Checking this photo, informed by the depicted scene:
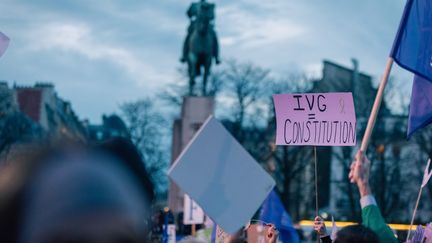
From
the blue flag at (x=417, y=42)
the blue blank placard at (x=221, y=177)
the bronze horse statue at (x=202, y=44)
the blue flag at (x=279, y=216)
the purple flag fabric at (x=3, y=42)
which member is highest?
the bronze horse statue at (x=202, y=44)

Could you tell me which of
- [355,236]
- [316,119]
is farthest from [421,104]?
[355,236]

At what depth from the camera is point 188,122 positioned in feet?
74.0

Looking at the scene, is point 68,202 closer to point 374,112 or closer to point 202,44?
point 374,112

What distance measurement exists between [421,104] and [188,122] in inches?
607

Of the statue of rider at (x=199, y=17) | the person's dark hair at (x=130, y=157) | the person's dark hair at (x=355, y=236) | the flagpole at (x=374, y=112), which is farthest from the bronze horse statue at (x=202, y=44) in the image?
the person's dark hair at (x=130, y=157)

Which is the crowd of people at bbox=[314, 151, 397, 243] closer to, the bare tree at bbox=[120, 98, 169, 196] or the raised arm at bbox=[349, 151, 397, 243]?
the raised arm at bbox=[349, 151, 397, 243]

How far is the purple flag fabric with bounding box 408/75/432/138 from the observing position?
730cm

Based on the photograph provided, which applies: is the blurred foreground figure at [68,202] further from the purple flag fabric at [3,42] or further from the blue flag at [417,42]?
the blue flag at [417,42]

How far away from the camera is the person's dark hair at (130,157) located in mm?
1047

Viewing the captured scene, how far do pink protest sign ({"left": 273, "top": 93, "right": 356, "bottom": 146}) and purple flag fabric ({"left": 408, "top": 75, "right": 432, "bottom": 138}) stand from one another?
182 cm

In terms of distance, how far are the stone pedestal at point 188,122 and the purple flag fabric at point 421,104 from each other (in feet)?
49.3

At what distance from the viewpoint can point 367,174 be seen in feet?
15.6

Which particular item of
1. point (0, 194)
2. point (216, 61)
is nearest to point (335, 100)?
point (0, 194)

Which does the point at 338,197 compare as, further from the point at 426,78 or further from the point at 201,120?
the point at 426,78
